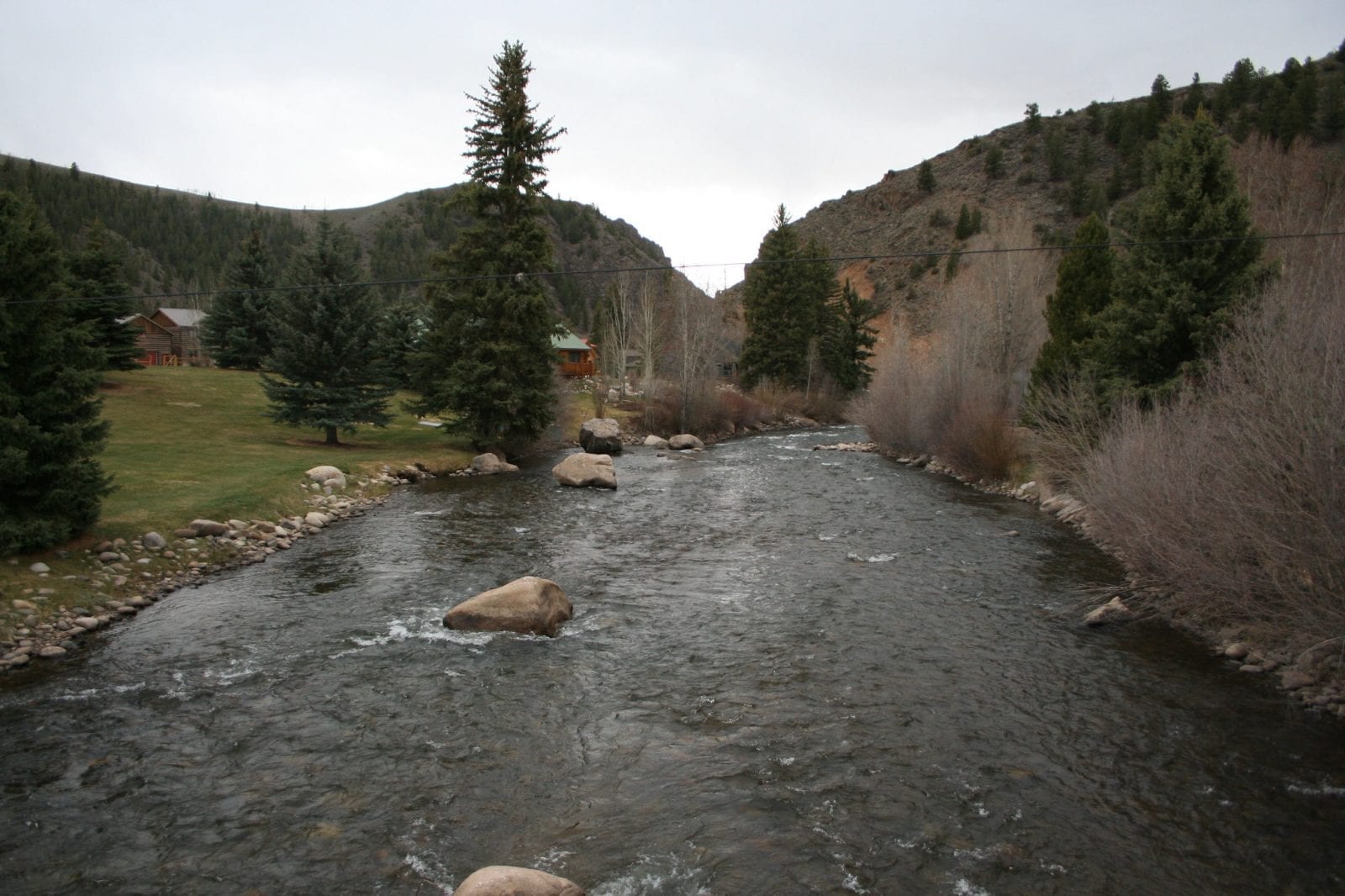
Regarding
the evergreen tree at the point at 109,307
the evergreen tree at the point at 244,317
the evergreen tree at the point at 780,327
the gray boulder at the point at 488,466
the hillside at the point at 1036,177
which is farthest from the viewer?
the hillside at the point at 1036,177

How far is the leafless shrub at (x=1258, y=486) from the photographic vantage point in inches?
349

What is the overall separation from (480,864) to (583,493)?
1784 centimetres

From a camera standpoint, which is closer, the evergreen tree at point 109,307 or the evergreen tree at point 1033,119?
the evergreen tree at point 109,307

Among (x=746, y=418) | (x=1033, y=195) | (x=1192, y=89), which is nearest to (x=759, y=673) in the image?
(x=746, y=418)

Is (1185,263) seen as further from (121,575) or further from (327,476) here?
(121,575)

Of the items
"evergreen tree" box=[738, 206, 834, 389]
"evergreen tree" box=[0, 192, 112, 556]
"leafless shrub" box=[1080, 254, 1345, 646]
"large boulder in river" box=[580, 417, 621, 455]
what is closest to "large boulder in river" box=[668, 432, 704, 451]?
"large boulder in river" box=[580, 417, 621, 455]

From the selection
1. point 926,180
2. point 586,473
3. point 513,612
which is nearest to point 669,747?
point 513,612

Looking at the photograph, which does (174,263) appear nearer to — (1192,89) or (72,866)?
(1192,89)

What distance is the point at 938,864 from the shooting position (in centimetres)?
641

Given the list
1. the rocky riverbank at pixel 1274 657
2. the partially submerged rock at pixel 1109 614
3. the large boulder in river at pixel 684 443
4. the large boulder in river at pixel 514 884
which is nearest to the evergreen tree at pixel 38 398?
the large boulder in river at pixel 514 884

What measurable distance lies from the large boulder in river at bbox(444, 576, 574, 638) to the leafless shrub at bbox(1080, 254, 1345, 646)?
875 cm

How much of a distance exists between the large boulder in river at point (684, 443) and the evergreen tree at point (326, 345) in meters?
14.1

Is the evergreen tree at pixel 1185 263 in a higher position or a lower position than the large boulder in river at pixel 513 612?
higher

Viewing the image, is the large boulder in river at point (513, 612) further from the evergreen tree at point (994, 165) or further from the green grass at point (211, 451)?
the evergreen tree at point (994, 165)
